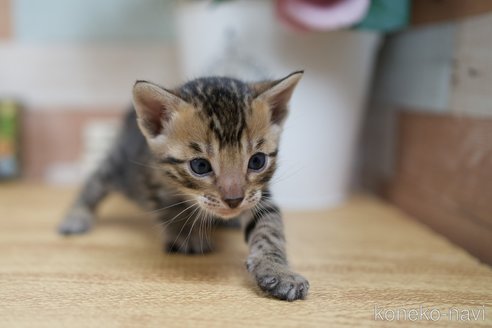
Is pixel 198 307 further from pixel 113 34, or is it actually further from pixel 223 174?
pixel 113 34

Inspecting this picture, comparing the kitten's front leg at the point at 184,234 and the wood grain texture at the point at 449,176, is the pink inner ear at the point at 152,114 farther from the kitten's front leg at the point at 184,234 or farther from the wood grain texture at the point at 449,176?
the wood grain texture at the point at 449,176

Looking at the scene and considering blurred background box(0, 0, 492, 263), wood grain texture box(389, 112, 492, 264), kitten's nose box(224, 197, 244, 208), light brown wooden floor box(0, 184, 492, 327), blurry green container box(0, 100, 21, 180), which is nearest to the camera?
light brown wooden floor box(0, 184, 492, 327)

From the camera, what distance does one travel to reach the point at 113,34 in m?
2.04

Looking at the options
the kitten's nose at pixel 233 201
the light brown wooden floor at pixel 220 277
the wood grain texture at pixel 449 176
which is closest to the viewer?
the light brown wooden floor at pixel 220 277

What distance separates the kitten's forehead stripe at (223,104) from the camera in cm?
102

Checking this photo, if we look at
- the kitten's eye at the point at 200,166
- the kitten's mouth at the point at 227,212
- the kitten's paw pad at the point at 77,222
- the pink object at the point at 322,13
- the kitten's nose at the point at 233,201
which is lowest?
the kitten's paw pad at the point at 77,222

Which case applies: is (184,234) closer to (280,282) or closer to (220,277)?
(220,277)

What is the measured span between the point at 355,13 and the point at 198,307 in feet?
2.90

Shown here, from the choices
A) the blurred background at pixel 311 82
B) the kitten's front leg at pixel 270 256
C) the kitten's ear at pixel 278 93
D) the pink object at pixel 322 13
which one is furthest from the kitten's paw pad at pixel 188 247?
the pink object at pixel 322 13

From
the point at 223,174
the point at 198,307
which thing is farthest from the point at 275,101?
the point at 198,307

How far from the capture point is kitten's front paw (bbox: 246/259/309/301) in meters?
0.92

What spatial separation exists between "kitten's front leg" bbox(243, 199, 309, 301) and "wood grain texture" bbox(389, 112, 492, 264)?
51 centimetres

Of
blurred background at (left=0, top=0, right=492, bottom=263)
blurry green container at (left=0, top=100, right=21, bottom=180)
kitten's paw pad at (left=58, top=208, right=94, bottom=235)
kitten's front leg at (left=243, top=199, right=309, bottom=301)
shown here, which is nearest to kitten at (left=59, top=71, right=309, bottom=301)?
kitten's front leg at (left=243, top=199, right=309, bottom=301)

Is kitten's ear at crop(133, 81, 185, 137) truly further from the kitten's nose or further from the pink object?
the pink object
